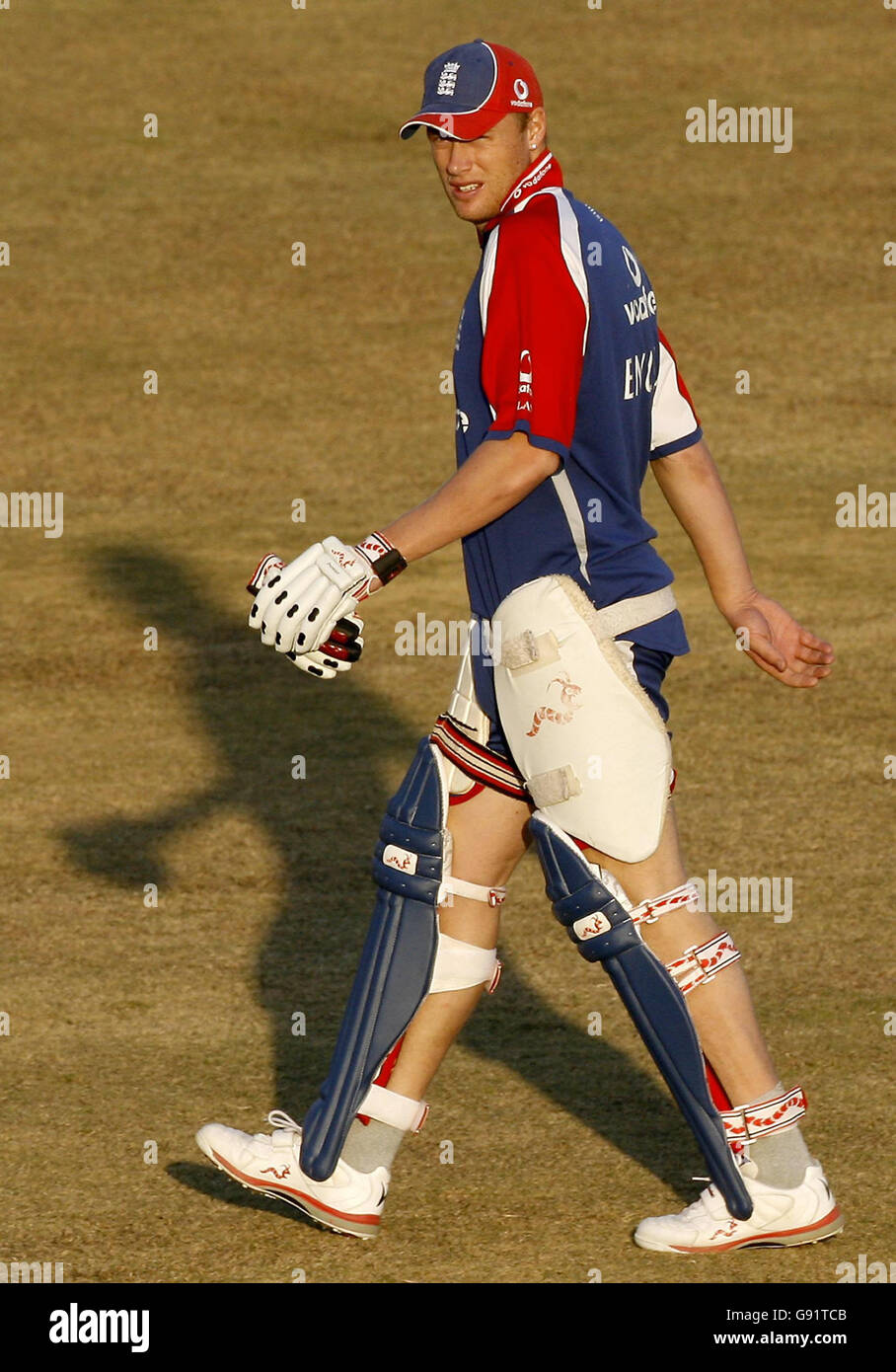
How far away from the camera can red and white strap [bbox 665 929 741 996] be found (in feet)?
12.8

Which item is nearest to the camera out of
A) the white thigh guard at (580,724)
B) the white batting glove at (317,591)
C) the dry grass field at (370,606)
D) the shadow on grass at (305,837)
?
the white batting glove at (317,591)

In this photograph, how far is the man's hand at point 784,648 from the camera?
4.11m

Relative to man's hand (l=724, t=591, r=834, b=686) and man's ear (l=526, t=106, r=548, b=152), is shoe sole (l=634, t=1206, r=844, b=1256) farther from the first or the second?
man's ear (l=526, t=106, r=548, b=152)

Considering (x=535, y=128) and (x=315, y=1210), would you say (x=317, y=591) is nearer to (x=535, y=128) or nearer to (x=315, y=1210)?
(x=535, y=128)

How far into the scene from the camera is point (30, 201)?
17297mm

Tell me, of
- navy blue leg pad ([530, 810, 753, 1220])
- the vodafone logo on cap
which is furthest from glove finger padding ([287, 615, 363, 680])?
the vodafone logo on cap

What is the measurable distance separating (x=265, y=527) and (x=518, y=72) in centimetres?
726

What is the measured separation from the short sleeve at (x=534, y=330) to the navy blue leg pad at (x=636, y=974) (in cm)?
75

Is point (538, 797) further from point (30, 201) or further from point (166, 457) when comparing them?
point (30, 201)

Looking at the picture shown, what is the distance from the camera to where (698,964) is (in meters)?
3.92

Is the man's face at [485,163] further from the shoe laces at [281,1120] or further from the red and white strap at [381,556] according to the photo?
the shoe laces at [281,1120]

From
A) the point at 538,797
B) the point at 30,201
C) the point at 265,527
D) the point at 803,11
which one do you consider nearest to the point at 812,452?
the point at 265,527

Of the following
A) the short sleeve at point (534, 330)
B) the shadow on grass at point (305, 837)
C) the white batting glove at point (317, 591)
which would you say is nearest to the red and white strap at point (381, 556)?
the white batting glove at point (317, 591)

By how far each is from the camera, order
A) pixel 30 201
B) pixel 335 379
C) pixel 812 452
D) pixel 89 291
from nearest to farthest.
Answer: pixel 812 452, pixel 335 379, pixel 89 291, pixel 30 201
